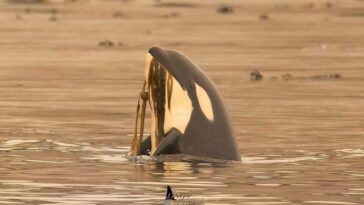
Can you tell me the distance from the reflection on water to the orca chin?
199 mm

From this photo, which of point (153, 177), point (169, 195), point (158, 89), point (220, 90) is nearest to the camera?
point (169, 195)

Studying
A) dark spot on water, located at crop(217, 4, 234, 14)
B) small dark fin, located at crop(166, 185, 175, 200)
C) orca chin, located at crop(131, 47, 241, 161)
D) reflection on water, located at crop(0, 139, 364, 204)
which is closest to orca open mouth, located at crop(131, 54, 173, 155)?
orca chin, located at crop(131, 47, 241, 161)


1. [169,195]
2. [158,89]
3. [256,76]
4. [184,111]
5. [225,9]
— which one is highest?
[225,9]

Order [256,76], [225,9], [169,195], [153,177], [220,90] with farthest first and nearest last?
1. [225,9]
2. [256,76]
3. [220,90]
4. [153,177]
5. [169,195]

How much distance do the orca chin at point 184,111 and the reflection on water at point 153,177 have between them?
0.20 meters

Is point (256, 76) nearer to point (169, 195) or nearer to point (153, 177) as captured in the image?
point (153, 177)

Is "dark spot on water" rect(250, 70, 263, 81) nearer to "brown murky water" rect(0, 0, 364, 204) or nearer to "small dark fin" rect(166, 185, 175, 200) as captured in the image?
"brown murky water" rect(0, 0, 364, 204)

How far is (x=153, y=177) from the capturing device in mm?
18266

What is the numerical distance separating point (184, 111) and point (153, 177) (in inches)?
64.7

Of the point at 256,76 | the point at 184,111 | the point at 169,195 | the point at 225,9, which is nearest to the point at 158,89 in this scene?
the point at 184,111

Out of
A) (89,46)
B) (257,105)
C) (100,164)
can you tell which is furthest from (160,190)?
(89,46)

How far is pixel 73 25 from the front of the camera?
193 feet

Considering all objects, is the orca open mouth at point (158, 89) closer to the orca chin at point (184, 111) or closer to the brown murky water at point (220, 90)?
the orca chin at point (184, 111)

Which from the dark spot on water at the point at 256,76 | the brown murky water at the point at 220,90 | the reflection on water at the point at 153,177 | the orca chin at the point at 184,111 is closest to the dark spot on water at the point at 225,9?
the brown murky water at the point at 220,90
